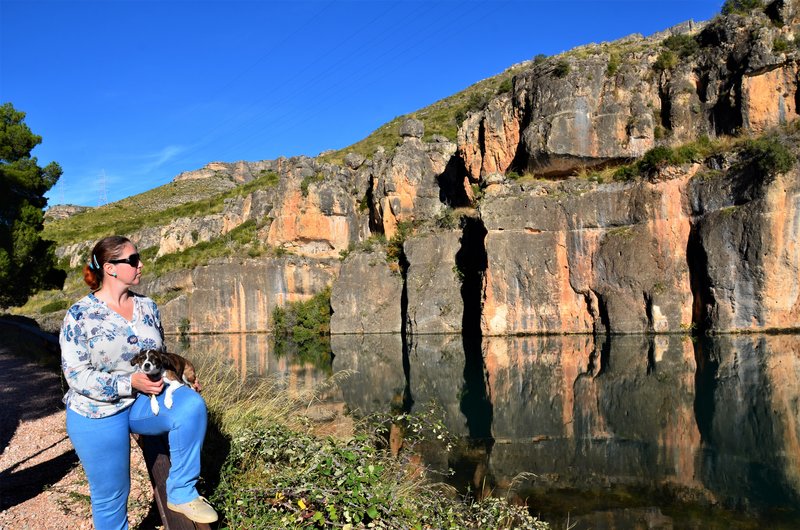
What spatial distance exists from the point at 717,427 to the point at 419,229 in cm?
3612

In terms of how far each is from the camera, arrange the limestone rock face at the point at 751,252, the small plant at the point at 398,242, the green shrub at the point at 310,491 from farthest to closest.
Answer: the small plant at the point at 398,242 → the limestone rock face at the point at 751,252 → the green shrub at the point at 310,491

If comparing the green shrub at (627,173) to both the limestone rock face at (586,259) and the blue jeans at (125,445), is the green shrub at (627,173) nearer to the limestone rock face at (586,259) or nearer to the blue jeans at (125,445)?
the limestone rock face at (586,259)

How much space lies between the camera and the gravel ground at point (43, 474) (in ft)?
18.1

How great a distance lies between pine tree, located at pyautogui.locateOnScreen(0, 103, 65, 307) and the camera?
24188 millimetres

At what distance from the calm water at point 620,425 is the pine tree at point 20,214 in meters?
11.2

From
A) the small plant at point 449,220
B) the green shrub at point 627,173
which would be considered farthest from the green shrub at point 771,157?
the small plant at point 449,220

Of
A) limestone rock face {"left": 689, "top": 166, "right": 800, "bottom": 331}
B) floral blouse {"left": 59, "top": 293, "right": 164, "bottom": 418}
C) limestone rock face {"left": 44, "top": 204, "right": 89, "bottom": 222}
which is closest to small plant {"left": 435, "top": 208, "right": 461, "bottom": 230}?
limestone rock face {"left": 689, "top": 166, "right": 800, "bottom": 331}

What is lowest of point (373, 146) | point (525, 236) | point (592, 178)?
point (525, 236)

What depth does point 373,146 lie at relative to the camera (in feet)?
277

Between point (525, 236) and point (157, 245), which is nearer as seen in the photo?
point (525, 236)

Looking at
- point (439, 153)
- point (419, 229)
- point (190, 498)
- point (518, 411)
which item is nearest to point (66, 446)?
point (190, 498)

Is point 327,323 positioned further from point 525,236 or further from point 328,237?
point 525,236

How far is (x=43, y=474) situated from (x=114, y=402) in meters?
4.60

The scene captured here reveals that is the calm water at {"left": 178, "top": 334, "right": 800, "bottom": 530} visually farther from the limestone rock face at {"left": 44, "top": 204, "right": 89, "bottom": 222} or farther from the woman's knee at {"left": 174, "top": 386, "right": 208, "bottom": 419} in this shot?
the limestone rock face at {"left": 44, "top": 204, "right": 89, "bottom": 222}
